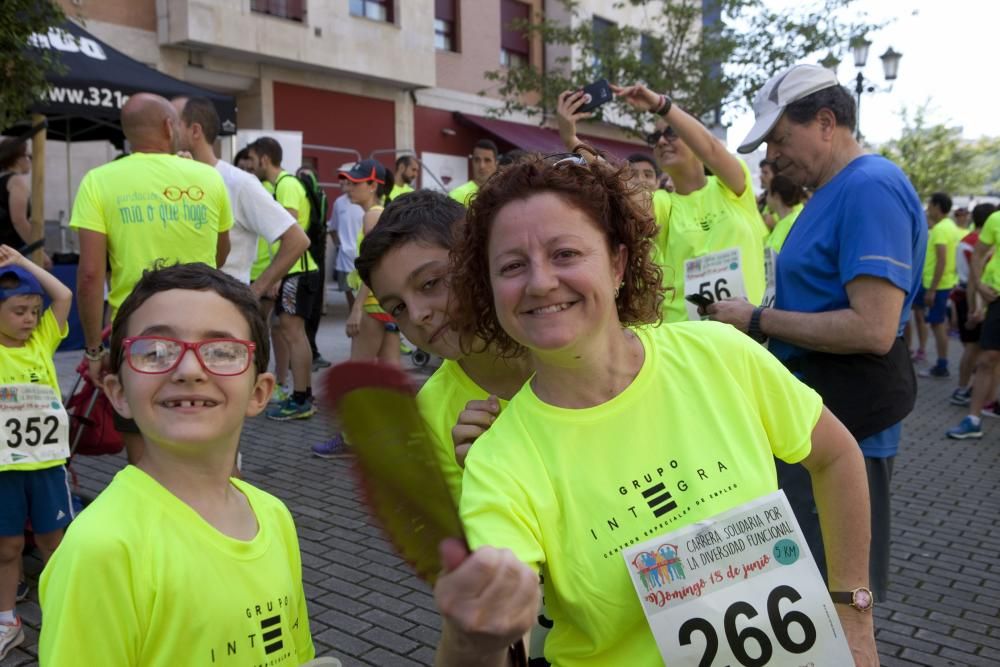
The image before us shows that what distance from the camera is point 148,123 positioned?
4.57 m

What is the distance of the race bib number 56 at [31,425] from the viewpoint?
3.76 m

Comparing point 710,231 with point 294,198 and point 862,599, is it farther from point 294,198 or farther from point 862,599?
point 294,198

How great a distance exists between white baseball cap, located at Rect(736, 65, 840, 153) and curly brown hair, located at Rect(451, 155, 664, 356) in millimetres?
1460

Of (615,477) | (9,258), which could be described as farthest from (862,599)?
(9,258)

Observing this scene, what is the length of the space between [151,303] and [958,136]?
41873 millimetres

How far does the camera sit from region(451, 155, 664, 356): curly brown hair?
1.77 meters

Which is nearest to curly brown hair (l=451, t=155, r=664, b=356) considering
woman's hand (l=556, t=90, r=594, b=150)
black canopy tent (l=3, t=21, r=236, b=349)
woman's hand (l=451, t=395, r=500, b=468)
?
woman's hand (l=451, t=395, r=500, b=468)

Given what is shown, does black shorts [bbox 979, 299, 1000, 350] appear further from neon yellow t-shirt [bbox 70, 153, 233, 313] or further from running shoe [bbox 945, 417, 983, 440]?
neon yellow t-shirt [bbox 70, 153, 233, 313]

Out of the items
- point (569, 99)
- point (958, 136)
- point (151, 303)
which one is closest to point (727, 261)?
point (569, 99)

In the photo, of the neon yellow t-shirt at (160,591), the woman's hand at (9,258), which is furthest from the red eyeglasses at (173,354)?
the woman's hand at (9,258)

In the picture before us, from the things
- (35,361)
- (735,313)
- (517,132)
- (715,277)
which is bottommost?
(35,361)

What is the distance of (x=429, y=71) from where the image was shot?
21828 mm

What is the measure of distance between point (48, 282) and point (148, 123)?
1.06 m

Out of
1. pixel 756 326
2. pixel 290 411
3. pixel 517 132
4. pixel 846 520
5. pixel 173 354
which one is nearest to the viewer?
pixel 173 354
